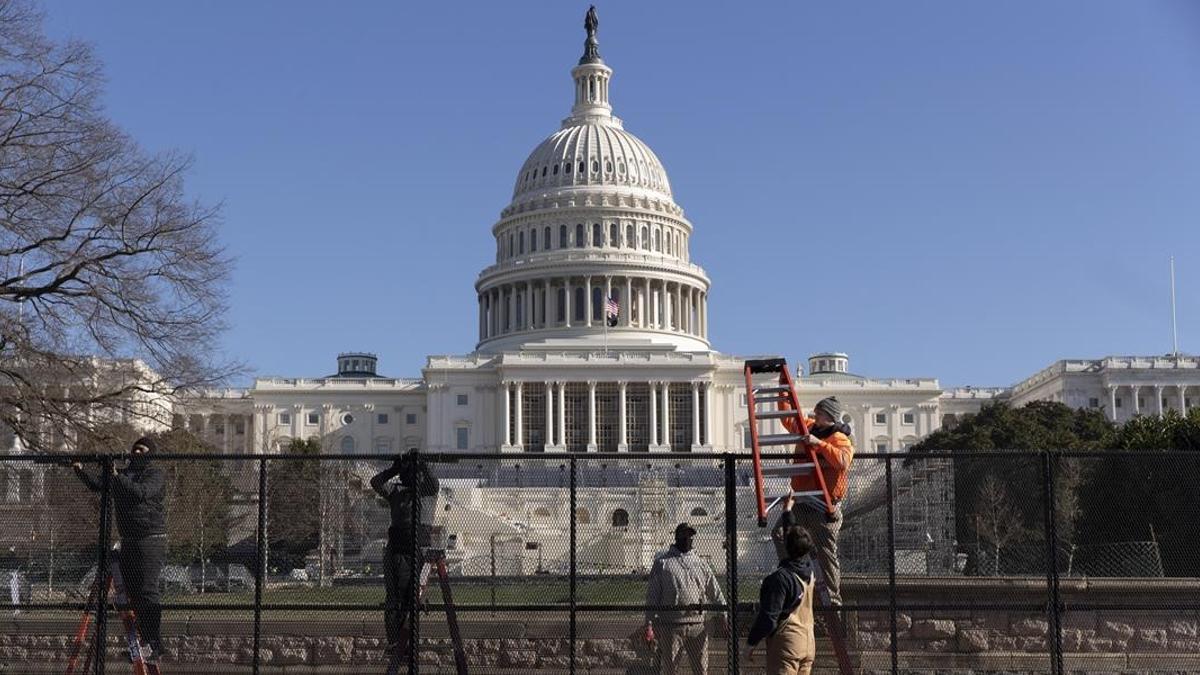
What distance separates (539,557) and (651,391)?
367 ft

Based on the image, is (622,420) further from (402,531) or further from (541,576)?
(402,531)

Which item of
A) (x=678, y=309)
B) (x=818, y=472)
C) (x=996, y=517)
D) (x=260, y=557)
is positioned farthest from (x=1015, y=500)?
(x=678, y=309)

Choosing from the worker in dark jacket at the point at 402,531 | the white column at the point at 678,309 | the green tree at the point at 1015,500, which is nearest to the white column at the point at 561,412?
the white column at the point at 678,309

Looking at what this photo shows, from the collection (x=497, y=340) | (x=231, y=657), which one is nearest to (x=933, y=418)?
(x=497, y=340)

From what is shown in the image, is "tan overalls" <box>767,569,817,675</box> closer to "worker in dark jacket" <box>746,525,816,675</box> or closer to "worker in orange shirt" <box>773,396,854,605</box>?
"worker in dark jacket" <box>746,525,816,675</box>

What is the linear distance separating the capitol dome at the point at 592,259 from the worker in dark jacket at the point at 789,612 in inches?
4638

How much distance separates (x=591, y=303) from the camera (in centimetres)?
13925

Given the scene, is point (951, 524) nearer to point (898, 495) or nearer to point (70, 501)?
point (898, 495)

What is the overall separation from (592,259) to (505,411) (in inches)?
706

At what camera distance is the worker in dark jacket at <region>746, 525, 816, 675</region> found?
1320 cm

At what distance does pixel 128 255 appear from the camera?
28.1 meters

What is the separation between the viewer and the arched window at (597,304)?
13938 cm

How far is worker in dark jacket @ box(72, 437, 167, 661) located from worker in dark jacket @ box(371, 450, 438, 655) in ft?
7.66

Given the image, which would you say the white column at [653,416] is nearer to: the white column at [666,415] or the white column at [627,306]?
the white column at [666,415]
